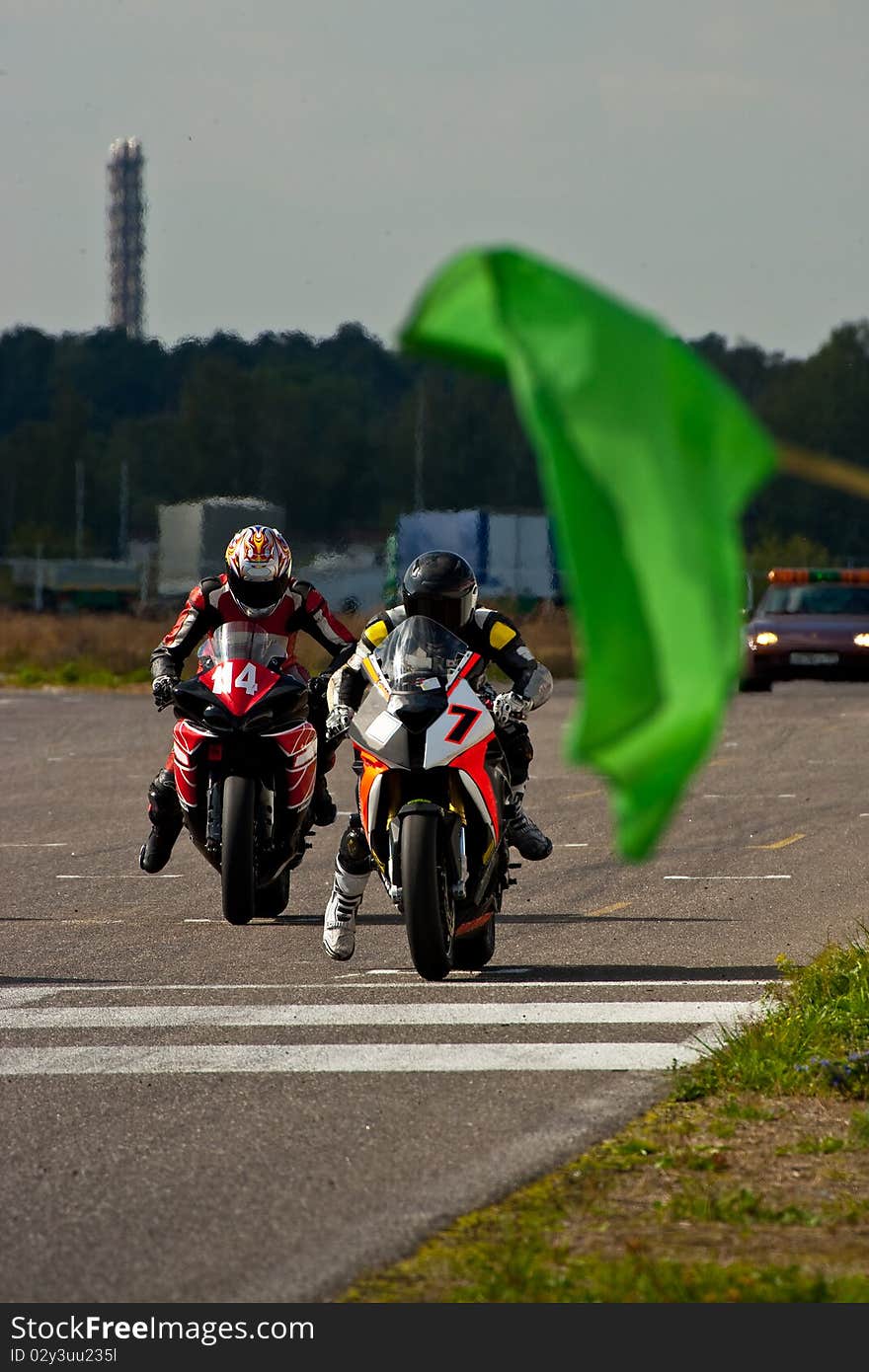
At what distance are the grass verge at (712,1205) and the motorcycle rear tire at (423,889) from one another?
5.12 feet

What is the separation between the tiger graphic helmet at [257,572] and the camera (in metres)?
12.3

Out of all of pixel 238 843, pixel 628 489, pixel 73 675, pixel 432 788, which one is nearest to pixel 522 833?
pixel 432 788

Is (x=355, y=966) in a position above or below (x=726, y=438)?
below

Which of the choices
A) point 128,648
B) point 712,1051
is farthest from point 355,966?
point 128,648

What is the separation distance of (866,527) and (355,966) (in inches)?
4100

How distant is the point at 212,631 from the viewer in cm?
1243

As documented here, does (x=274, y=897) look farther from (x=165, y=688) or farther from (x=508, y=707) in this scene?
(x=508, y=707)

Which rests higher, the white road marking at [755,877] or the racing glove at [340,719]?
the racing glove at [340,719]

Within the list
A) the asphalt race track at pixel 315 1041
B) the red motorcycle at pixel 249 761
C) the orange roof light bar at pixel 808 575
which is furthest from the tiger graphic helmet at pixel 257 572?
the orange roof light bar at pixel 808 575

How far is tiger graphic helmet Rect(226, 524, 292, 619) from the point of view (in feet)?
40.3

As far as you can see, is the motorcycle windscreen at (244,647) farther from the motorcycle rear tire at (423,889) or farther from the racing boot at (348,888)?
the motorcycle rear tire at (423,889)

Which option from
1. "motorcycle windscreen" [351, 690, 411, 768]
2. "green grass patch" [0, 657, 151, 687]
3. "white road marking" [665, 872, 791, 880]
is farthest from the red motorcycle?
"green grass patch" [0, 657, 151, 687]

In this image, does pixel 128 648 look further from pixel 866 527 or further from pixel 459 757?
pixel 866 527

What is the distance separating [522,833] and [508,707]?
0.83m
